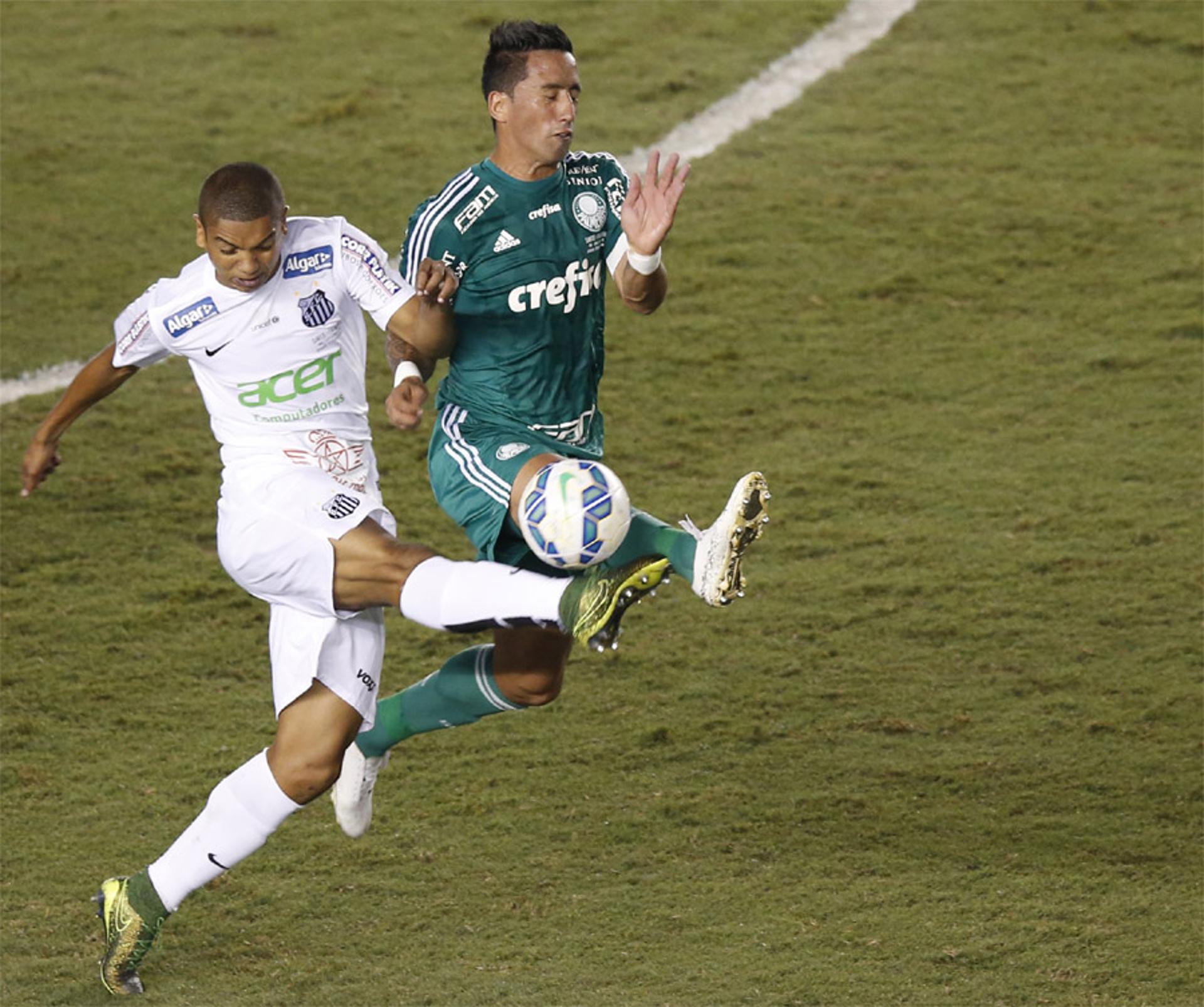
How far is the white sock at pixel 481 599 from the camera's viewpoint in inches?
171

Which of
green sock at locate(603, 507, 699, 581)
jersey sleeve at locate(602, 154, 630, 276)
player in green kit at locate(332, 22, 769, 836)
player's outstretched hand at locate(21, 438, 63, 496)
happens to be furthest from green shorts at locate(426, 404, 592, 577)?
player's outstretched hand at locate(21, 438, 63, 496)

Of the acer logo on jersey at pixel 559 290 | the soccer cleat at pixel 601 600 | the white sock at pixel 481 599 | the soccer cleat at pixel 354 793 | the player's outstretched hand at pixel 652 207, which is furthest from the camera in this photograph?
the soccer cleat at pixel 354 793

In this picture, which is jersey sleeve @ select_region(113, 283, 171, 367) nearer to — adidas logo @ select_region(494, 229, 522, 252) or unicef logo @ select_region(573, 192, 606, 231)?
adidas logo @ select_region(494, 229, 522, 252)

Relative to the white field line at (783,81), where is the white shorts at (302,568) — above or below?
above

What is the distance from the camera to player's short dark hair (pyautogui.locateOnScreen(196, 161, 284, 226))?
174 inches

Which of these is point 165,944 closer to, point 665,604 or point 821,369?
point 665,604

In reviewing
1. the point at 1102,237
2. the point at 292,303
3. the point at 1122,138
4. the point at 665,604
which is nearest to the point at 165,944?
the point at 292,303

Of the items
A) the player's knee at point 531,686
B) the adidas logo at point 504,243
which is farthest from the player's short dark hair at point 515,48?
the player's knee at point 531,686

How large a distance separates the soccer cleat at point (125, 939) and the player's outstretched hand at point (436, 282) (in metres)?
1.57

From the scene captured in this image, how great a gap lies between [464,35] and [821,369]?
4.88 meters

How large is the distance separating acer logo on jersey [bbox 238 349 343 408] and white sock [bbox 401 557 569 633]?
60 centimetres

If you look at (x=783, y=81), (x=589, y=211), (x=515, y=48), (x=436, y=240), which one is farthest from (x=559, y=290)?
(x=783, y=81)

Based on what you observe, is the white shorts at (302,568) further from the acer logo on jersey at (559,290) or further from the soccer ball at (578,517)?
the acer logo on jersey at (559,290)

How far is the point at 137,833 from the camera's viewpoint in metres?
5.48
